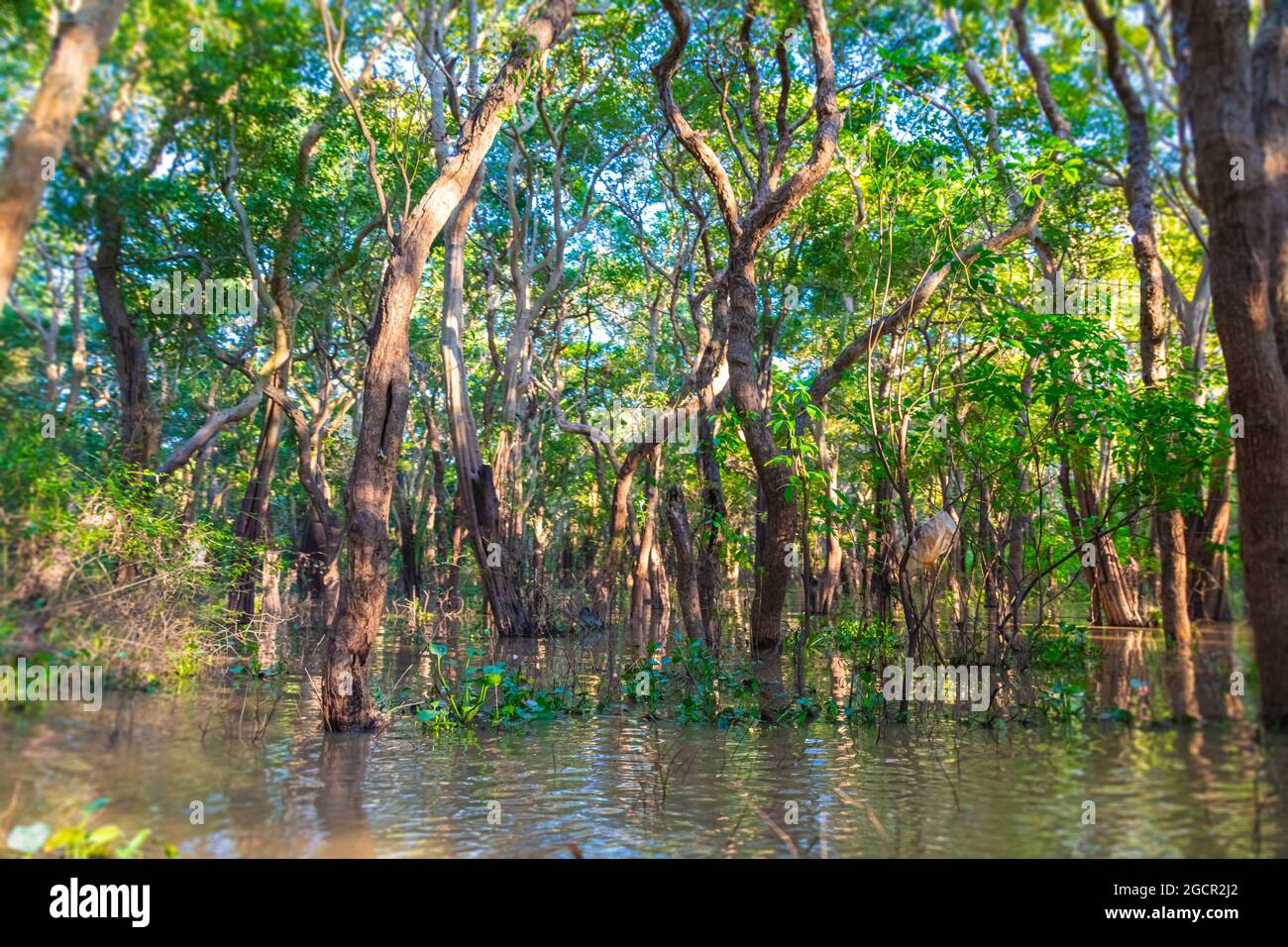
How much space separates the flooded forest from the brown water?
4 cm

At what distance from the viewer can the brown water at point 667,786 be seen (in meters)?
4.65

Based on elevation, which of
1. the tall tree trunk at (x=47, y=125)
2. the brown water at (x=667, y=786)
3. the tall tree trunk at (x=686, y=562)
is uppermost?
the tall tree trunk at (x=47, y=125)

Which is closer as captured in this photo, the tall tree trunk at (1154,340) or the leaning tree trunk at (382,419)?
the leaning tree trunk at (382,419)

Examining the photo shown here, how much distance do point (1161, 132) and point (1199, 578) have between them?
6565mm

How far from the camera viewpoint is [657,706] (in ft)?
29.1

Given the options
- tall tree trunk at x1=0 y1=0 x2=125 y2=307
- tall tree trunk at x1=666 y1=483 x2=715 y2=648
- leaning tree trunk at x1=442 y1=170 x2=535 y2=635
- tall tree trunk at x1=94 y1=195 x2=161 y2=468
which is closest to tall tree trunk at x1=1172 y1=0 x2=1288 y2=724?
tall tree trunk at x1=0 y1=0 x2=125 y2=307

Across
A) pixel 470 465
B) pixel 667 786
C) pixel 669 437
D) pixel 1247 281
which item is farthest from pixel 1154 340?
pixel 470 465

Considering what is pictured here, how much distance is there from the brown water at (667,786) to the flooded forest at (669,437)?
0.04 meters

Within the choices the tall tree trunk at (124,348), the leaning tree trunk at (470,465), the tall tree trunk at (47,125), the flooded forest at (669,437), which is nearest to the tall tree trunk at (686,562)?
the flooded forest at (669,437)

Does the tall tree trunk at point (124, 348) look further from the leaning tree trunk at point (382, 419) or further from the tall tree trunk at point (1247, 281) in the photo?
the tall tree trunk at point (1247, 281)

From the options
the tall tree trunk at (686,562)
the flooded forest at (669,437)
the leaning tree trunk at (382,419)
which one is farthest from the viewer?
the tall tree trunk at (686,562)

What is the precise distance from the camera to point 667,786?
5973 mm
